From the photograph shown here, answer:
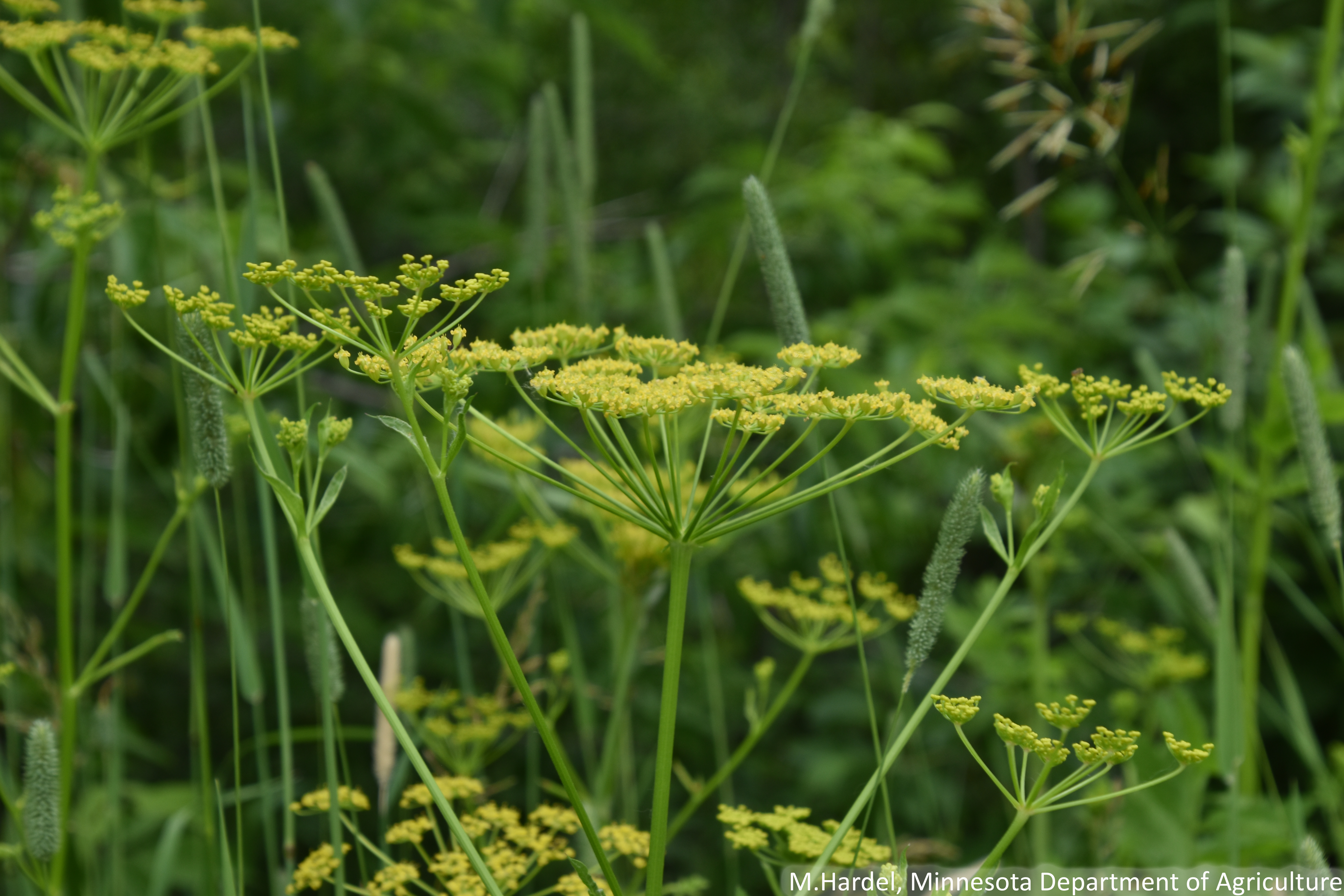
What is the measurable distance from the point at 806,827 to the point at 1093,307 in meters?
3.16

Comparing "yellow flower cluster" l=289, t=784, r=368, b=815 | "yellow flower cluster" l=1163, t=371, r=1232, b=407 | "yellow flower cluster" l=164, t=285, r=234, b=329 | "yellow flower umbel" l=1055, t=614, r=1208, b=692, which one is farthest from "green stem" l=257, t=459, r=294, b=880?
"yellow flower umbel" l=1055, t=614, r=1208, b=692

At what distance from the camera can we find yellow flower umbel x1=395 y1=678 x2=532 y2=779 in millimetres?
1387

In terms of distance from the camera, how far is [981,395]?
3.04 feet

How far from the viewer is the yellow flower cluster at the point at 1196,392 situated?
1.03 m

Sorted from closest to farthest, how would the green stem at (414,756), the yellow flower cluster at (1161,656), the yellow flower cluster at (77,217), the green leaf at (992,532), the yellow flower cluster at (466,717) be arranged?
the green stem at (414,756), the green leaf at (992,532), the yellow flower cluster at (77,217), the yellow flower cluster at (466,717), the yellow flower cluster at (1161,656)

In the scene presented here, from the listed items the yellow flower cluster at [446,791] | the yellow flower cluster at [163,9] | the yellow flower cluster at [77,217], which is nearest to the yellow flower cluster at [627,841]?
the yellow flower cluster at [446,791]

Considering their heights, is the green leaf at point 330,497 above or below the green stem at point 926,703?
above

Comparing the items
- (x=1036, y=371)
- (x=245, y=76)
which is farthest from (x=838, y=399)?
(x=245, y=76)

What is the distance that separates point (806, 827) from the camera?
3.73 feet

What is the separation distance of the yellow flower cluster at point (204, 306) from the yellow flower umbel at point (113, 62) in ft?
1.67

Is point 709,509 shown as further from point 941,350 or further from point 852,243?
point 852,243

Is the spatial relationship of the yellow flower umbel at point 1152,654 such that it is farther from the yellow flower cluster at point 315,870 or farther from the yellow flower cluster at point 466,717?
the yellow flower cluster at point 315,870

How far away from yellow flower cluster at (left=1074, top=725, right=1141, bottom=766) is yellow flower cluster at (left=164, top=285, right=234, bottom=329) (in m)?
0.76

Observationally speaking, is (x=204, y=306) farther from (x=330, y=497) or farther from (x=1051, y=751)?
(x=1051, y=751)
